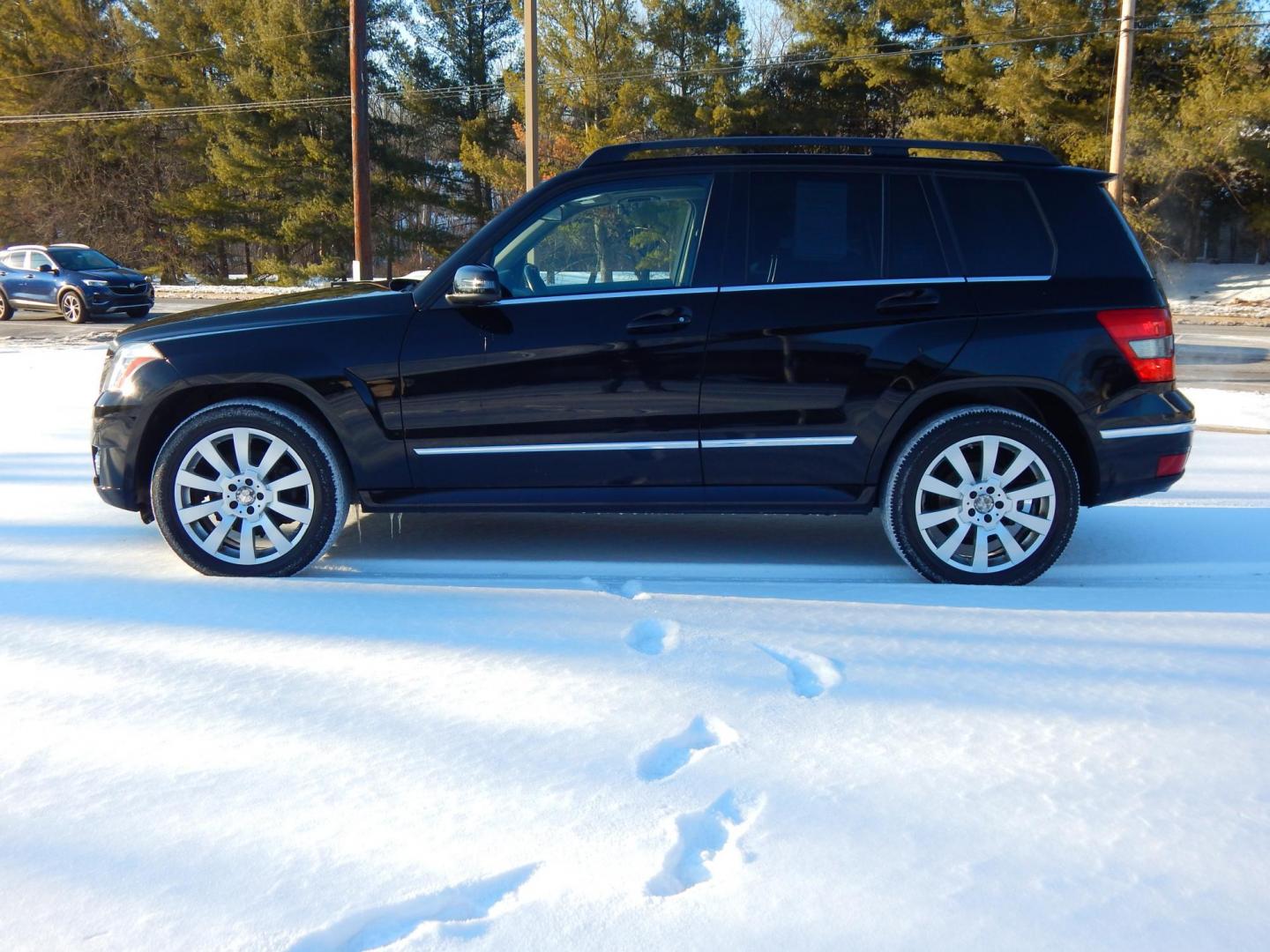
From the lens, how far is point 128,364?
4.70 metres

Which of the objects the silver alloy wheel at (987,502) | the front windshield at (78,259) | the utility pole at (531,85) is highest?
the utility pole at (531,85)

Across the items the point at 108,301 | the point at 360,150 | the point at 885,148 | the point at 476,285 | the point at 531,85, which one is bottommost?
the point at 476,285

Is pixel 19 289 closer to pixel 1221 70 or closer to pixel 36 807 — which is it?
pixel 36 807

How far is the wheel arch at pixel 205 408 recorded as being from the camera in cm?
467

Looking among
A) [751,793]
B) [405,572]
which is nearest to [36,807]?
[751,793]

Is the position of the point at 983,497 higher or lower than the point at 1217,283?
lower

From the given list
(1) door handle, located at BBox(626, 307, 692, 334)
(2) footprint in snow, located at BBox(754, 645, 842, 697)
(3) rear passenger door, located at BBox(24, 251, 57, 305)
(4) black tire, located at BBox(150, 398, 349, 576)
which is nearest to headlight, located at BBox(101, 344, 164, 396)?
(4) black tire, located at BBox(150, 398, 349, 576)

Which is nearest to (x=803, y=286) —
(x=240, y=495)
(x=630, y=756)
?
(x=630, y=756)

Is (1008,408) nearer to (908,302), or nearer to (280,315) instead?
(908,302)

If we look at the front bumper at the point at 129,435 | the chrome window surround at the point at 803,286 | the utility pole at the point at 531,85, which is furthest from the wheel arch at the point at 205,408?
the utility pole at the point at 531,85

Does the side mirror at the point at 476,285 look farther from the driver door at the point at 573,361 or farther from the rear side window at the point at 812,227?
the rear side window at the point at 812,227

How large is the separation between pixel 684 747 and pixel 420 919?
932 mm

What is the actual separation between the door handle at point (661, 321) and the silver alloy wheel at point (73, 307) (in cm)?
2064

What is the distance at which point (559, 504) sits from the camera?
469cm
